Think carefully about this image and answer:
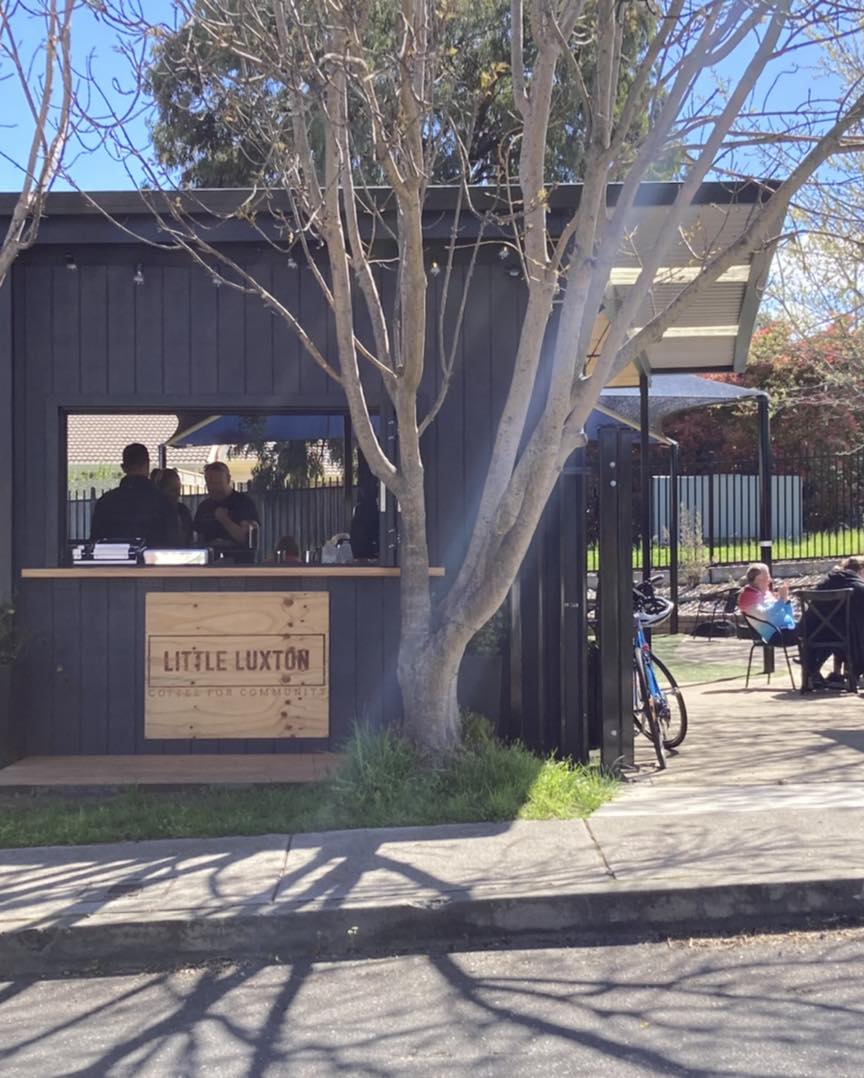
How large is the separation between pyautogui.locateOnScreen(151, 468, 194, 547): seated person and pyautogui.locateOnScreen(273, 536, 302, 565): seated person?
25.1 inches

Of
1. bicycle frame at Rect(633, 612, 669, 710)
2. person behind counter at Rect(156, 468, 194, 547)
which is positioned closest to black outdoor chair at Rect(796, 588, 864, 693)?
bicycle frame at Rect(633, 612, 669, 710)

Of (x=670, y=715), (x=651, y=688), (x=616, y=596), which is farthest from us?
(x=670, y=715)

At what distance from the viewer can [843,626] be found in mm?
10555

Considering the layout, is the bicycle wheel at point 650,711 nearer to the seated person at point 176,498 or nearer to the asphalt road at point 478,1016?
the asphalt road at point 478,1016

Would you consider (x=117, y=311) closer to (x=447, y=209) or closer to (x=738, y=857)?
(x=447, y=209)

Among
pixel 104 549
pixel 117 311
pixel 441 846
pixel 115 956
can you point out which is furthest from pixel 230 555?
pixel 115 956

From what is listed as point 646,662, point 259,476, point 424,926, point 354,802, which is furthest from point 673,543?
point 424,926

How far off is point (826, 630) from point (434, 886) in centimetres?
644

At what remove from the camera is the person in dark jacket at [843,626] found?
10.5 meters

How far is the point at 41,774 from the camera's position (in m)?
7.28

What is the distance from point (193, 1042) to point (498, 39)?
12629 millimetres

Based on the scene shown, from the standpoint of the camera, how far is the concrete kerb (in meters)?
4.99

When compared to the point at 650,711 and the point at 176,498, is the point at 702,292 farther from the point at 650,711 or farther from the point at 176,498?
the point at 176,498

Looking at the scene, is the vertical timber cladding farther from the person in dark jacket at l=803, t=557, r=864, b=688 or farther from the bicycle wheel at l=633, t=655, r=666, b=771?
the person in dark jacket at l=803, t=557, r=864, b=688
